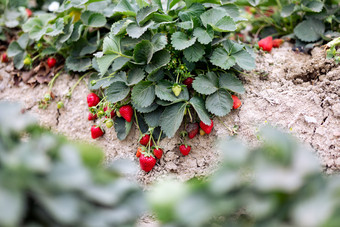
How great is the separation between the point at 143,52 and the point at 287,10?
985 mm

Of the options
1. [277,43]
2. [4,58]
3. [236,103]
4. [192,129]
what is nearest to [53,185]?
[192,129]

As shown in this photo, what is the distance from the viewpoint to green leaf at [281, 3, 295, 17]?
203cm

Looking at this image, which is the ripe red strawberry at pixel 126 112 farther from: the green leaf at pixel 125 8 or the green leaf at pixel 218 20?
the green leaf at pixel 218 20

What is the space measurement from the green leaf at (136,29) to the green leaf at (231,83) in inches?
17.6

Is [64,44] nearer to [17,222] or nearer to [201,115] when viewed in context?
[201,115]

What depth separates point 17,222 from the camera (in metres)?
0.66

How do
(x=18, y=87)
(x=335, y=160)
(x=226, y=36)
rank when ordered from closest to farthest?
(x=335, y=160) → (x=226, y=36) → (x=18, y=87)

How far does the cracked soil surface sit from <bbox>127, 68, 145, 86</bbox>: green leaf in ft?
0.91

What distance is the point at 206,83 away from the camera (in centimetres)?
166

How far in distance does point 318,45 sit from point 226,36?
590mm

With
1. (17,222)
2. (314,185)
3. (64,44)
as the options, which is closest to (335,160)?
(314,185)

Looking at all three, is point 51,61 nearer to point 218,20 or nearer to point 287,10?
point 218,20

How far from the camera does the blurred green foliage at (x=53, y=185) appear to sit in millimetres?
655

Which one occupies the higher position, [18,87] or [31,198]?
[31,198]
